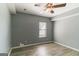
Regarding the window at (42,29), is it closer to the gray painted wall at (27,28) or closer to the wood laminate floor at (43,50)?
the gray painted wall at (27,28)

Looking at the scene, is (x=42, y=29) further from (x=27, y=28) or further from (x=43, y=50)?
(x=43, y=50)

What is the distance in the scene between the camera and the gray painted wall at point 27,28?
1384 millimetres

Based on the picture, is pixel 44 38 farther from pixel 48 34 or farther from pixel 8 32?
pixel 8 32

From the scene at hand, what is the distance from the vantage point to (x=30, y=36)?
144 cm

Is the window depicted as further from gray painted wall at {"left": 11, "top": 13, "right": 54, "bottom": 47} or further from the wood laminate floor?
the wood laminate floor

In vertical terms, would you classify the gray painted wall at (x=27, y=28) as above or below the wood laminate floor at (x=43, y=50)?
above

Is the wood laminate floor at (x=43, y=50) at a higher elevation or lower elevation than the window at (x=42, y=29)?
lower

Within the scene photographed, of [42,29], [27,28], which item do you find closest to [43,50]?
[42,29]

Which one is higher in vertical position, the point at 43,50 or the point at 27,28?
the point at 27,28

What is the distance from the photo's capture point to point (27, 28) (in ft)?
4.62

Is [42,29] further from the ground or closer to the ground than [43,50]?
further from the ground

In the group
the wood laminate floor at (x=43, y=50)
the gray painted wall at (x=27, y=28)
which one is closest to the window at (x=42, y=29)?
the gray painted wall at (x=27, y=28)

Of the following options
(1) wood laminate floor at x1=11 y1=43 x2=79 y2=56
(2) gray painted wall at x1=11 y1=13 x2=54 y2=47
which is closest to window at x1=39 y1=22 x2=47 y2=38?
(2) gray painted wall at x1=11 y1=13 x2=54 y2=47

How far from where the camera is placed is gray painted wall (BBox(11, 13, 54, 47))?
138cm
